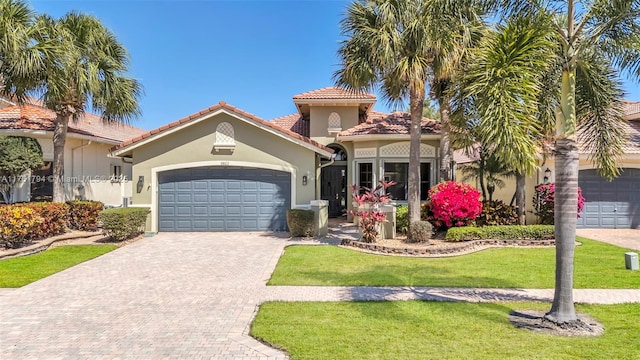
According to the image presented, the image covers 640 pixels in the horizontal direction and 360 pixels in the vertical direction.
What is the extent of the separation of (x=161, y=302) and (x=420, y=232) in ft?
28.8

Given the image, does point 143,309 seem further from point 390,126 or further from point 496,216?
point 390,126

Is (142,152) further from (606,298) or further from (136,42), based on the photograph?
(606,298)

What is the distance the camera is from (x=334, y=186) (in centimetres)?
2178

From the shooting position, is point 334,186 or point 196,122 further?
point 334,186

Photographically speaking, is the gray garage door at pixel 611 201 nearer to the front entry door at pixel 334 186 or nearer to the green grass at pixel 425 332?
the front entry door at pixel 334 186

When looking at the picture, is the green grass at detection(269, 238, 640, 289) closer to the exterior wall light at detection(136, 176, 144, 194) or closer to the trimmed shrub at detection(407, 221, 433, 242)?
the trimmed shrub at detection(407, 221, 433, 242)

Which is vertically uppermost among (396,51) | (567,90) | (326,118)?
(396,51)

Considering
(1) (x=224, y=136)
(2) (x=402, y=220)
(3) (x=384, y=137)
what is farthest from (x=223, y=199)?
(3) (x=384, y=137)

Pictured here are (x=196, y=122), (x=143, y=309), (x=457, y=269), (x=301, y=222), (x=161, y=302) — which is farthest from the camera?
(x=196, y=122)

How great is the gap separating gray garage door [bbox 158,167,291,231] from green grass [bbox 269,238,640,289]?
419 centimetres

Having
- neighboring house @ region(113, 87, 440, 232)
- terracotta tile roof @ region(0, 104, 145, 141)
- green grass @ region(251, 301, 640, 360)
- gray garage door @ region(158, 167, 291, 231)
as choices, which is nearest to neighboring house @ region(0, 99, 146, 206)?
terracotta tile roof @ region(0, 104, 145, 141)

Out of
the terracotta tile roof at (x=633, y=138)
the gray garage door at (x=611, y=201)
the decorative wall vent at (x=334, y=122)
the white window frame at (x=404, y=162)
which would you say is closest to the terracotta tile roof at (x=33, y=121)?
the decorative wall vent at (x=334, y=122)

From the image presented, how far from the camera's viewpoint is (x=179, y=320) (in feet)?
21.6

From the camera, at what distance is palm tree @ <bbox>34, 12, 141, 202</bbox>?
13.9m
